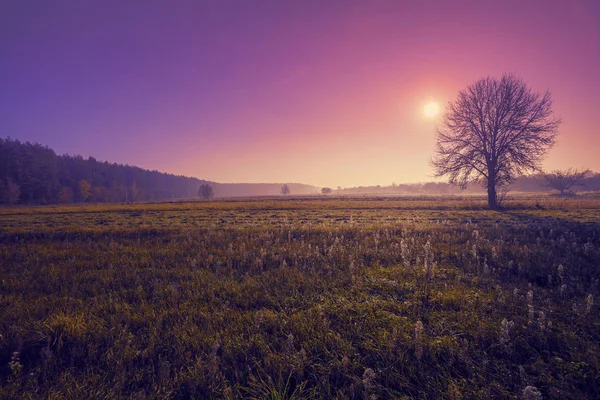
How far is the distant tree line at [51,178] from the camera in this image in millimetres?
67812

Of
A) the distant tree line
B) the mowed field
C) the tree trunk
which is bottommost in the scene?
the mowed field

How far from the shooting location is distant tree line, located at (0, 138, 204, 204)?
222 feet

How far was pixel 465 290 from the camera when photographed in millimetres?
4312

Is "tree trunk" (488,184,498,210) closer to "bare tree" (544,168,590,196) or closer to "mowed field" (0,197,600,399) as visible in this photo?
"mowed field" (0,197,600,399)

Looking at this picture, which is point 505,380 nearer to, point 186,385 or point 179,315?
point 186,385

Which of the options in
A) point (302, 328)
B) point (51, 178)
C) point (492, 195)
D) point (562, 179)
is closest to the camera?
point (302, 328)

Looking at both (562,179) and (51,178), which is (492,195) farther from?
(51,178)

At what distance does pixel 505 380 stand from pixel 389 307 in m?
1.57

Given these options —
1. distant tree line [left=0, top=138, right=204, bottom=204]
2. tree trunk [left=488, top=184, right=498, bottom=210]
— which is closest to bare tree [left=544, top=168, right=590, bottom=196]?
tree trunk [left=488, top=184, right=498, bottom=210]

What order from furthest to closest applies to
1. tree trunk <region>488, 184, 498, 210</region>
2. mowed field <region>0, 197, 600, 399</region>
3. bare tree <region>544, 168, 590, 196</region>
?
1. bare tree <region>544, 168, 590, 196</region>
2. tree trunk <region>488, 184, 498, 210</region>
3. mowed field <region>0, 197, 600, 399</region>

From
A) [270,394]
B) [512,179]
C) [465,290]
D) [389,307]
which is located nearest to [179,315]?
[270,394]

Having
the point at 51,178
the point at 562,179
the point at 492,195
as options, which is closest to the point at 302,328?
the point at 492,195

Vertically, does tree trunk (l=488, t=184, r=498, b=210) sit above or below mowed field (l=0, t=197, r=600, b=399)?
above

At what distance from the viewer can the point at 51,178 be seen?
3004 inches
